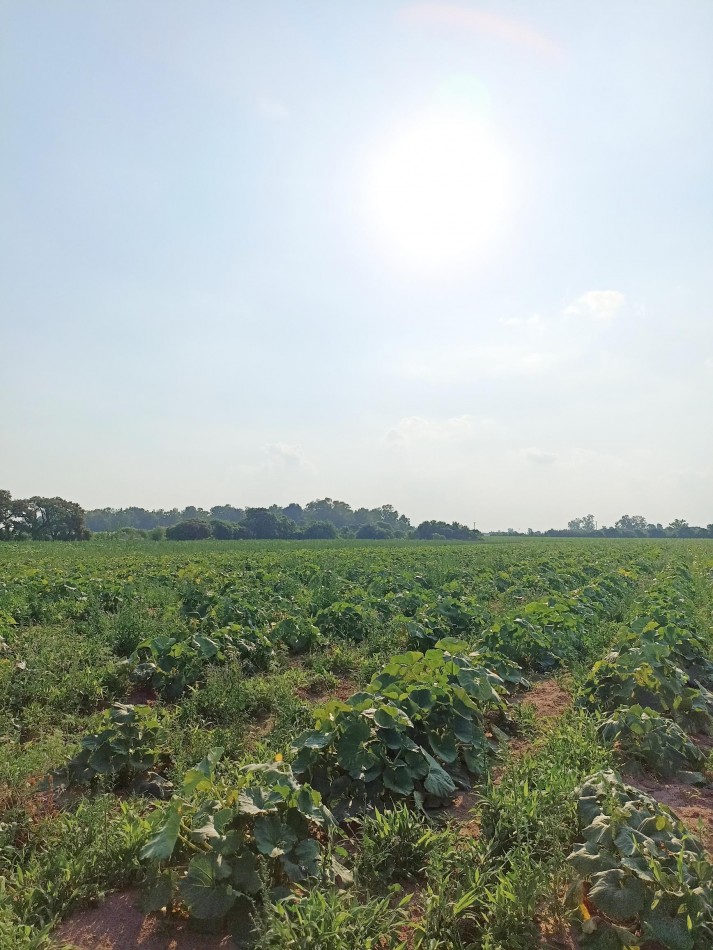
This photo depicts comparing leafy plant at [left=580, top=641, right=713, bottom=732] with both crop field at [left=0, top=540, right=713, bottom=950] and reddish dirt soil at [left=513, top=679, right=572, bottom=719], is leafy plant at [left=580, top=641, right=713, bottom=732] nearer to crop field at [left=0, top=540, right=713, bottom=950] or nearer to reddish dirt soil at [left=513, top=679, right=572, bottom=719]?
crop field at [left=0, top=540, right=713, bottom=950]

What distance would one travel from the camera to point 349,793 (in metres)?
4.05

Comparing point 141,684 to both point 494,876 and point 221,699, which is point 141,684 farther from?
point 494,876

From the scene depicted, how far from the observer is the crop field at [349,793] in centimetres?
284

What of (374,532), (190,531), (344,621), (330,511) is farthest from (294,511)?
(344,621)

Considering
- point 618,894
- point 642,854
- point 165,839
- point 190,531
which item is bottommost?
point 190,531

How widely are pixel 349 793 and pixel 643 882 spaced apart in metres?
2.03

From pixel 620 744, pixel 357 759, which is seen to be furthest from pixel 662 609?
pixel 357 759

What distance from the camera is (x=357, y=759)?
402cm

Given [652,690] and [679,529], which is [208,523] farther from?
[679,529]

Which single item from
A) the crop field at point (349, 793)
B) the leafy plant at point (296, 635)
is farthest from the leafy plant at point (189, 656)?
the leafy plant at point (296, 635)

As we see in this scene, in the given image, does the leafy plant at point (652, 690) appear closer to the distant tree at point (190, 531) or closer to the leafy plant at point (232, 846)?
the leafy plant at point (232, 846)

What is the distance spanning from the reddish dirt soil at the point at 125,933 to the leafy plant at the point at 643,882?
1987mm

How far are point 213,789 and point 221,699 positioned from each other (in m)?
2.53

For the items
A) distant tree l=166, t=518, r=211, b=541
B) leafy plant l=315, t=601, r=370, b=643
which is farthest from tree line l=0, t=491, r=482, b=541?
leafy plant l=315, t=601, r=370, b=643
